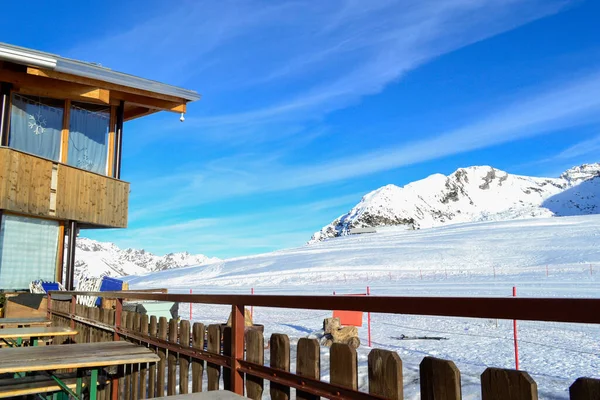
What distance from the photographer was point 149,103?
1439 cm

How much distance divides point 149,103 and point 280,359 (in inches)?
510

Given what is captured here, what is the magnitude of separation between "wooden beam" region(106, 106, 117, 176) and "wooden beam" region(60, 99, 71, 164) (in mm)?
1122

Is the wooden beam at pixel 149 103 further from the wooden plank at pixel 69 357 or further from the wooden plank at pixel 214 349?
the wooden plank at pixel 214 349

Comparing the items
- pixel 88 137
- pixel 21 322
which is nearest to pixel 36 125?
pixel 88 137

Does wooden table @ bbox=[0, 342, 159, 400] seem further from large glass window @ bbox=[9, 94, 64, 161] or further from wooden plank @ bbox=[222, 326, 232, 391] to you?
large glass window @ bbox=[9, 94, 64, 161]

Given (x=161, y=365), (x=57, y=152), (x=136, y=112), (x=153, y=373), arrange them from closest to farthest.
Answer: (x=161, y=365) < (x=153, y=373) < (x=57, y=152) < (x=136, y=112)

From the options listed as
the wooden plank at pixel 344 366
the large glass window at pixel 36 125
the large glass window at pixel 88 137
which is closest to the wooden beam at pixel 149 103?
the large glass window at pixel 88 137

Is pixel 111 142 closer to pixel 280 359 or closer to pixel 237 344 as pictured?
pixel 237 344

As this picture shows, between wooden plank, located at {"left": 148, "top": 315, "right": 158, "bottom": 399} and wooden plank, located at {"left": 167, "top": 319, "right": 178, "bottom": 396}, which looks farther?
wooden plank, located at {"left": 148, "top": 315, "right": 158, "bottom": 399}

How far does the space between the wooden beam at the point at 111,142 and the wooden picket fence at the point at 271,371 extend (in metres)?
9.35

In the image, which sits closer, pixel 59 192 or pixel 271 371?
pixel 271 371

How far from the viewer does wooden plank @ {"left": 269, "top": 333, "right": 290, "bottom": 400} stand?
8.27 ft

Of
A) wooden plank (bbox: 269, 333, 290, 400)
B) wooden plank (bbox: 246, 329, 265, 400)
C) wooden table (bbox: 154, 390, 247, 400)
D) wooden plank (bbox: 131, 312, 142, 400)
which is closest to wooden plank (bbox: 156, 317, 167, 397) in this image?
wooden plank (bbox: 131, 312, 142, 400)

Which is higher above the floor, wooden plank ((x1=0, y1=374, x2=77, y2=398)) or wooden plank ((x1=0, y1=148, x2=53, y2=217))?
wooden plank ((x1=0, y1=148, x2=53, y2=217))
